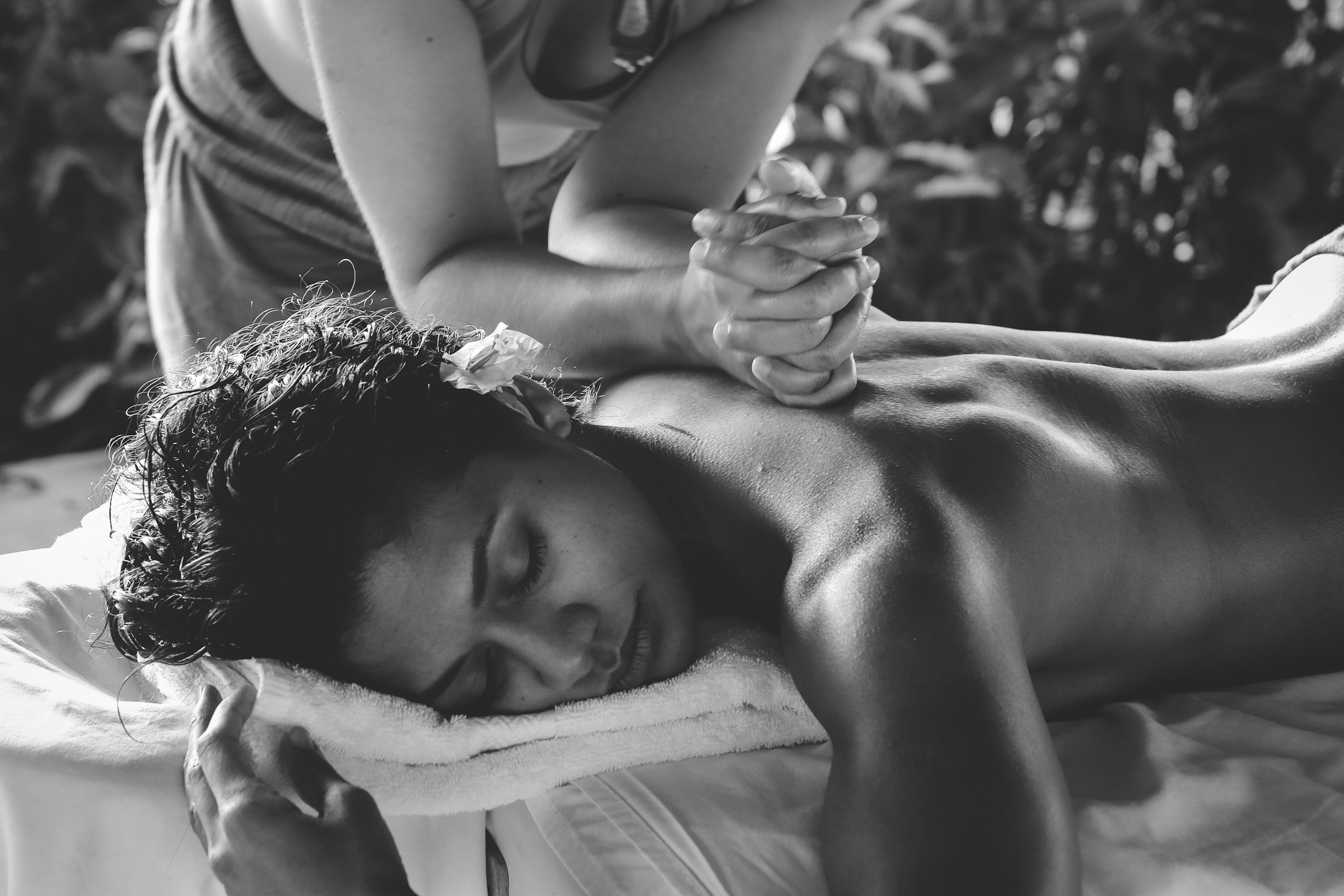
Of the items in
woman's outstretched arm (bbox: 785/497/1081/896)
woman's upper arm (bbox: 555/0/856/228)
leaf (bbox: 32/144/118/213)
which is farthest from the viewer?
leaf (bbox: 32/144/118/213)

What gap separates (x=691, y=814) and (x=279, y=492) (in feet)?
1.37

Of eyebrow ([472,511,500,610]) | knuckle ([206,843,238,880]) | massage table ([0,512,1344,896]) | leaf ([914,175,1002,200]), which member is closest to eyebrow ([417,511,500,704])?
eyebrow ([472,511,500,610])

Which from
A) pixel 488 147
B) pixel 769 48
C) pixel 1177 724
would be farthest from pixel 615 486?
pixel 769 48

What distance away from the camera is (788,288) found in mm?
940

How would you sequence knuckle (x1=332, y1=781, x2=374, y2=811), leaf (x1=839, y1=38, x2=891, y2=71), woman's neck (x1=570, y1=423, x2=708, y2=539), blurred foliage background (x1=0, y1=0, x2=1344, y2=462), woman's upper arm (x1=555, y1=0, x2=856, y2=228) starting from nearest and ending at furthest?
1. knuckle (x1=332, y1=781, x2=374, y2=811)
2. woman's neck (x1=570, y1=423, x2=708, y2=539)
3. woman's upper arm (x1=555, y1=0, x2=856, y2=228)
4. blurred foliage background (x1=0, y1=0, x2=1344, y2=462)
5. leaf (x1=839, y1=38, x2=891, y2=71)

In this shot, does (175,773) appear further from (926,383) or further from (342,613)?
(926,383)

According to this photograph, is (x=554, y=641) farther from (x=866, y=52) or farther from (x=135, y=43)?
(x=135, y=43)

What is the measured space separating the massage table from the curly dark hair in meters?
0.09

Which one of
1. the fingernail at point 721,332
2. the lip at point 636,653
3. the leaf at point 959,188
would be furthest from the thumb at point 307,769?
the leaf at point 959,188

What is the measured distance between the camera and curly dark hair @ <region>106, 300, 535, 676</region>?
100 cm

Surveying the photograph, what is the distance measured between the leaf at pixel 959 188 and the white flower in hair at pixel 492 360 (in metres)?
1.93

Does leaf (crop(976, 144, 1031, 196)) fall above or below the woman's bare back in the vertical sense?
below

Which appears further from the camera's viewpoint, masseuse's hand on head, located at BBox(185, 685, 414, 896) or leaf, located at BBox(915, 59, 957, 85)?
leaf, located at BBox(915, 59, 957, 85)

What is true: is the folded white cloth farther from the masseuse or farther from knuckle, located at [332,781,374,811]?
the masseuse
